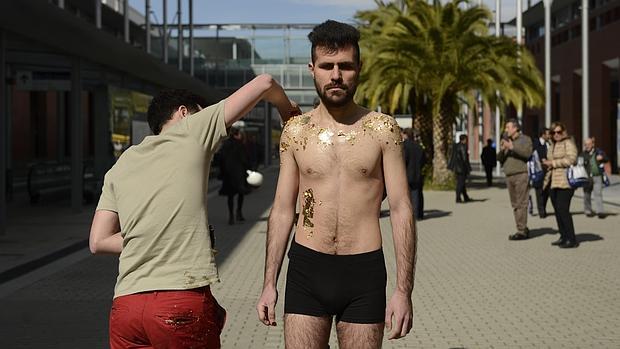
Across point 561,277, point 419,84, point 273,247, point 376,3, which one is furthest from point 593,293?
point 376,3

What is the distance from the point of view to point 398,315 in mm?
3559

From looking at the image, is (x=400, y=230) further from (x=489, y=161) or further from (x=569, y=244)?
(x=489, y=161)

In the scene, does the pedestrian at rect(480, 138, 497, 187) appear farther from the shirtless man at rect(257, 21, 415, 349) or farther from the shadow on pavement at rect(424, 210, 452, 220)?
the shirtless man at rect(257, 21, 415, 349)

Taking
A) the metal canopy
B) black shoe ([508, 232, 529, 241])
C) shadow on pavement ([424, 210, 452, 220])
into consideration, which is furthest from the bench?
black shoe ([508, 232, 529, 241])

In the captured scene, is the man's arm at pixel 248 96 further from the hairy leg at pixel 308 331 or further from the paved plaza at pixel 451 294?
the paved plaza at pixel 451 294

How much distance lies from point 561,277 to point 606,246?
11.7 feet

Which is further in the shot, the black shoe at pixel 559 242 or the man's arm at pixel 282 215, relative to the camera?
the black shoe at pixel 559 242

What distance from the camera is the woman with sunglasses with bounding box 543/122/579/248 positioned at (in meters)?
13.5

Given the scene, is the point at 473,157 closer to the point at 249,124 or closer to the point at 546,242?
the point at 249,124

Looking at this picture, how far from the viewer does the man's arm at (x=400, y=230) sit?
359 cm

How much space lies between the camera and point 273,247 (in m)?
3.76

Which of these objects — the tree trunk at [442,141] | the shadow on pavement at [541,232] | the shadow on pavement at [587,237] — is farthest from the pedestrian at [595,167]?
the tree trunk at [442,141]

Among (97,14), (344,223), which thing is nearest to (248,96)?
(344,223)

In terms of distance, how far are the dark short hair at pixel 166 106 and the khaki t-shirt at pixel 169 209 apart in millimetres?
94
